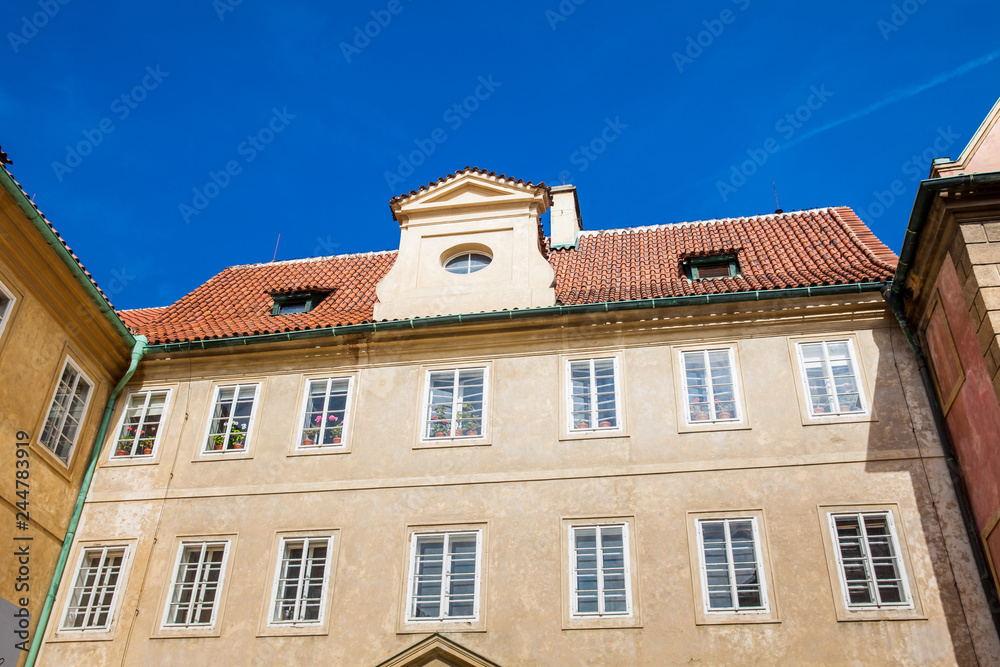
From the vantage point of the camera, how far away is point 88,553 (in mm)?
14328

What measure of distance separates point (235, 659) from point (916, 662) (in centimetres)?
903

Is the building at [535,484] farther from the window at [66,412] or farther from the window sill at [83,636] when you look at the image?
the window at [66,412]

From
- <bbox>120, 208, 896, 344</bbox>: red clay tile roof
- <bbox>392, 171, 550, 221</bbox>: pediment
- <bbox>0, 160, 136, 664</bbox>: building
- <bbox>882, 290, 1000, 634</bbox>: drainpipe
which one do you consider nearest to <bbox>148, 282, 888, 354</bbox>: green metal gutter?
<bbox>120, 208, 896, 344</bbox>: red clay tile roof

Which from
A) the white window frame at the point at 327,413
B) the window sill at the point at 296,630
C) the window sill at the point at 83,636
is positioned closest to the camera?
the window sill at the point at 296,630

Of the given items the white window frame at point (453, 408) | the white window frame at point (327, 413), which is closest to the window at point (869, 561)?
the white window frame at point (453, 408)

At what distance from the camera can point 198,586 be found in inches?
543

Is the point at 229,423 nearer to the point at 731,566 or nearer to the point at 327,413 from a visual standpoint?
the point at 327,413

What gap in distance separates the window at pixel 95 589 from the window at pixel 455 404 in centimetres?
516

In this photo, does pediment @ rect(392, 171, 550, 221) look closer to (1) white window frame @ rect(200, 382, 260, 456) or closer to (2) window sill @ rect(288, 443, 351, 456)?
(1) white window frame @ rect(200, 382, 260, 456)

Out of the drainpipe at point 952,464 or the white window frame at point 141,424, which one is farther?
the white window frame at point 141,424

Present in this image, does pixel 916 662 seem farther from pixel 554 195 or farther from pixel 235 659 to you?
pixel 554 195

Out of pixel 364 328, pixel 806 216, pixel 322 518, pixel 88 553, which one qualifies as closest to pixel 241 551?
pixel 322 518

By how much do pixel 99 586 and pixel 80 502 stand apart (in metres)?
1.45

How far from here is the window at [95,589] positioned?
1368 centimetres
